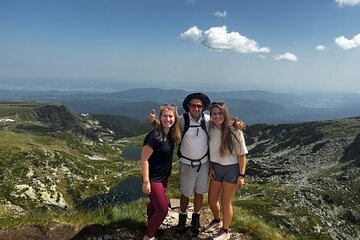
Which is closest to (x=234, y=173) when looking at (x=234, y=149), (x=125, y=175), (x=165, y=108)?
(x=234, y=149)

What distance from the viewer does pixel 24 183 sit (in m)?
87.0

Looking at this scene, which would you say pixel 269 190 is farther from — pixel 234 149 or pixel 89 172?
pixel 234 149

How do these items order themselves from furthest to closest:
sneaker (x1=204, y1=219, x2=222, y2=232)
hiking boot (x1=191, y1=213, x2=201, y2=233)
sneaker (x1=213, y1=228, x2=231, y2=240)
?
sneaker (x1=204, y1=219, x2=222, y2=232) → hiking boot (x1=191, y1=213, x2=201, y2=233) → sneaker (x1=213, y1=228, x2=231, y2=240)

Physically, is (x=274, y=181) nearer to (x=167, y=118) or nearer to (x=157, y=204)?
(x=157, y=204)

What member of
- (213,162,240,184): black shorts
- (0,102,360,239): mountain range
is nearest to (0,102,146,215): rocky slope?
(0,102,360,239): mountain range

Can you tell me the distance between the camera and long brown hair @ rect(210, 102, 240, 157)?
1094cm

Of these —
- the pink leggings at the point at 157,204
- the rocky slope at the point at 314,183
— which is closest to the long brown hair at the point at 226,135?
the pink leggings at the point at 157,204

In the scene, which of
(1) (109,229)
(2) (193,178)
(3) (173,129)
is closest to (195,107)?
(3) (173,129)

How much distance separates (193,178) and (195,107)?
93.5 inches

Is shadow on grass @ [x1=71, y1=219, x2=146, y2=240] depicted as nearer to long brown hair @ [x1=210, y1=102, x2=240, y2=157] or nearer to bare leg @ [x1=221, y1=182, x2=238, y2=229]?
bare leg @ [x1=221, y1=182, x2=238, y2=229]

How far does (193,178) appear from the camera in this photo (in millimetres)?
11305

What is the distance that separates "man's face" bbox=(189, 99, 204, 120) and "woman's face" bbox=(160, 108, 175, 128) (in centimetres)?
107

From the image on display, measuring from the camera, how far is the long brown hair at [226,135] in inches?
431

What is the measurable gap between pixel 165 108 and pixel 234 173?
3.21 meters
